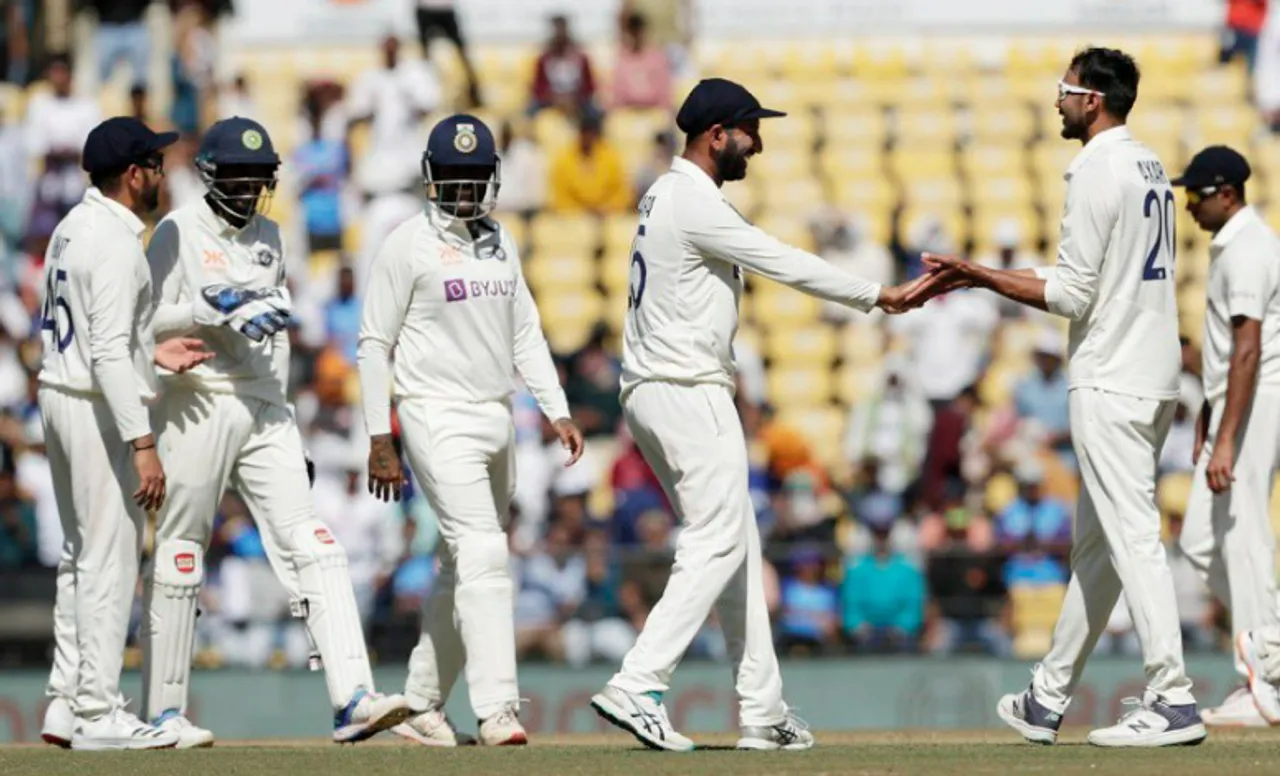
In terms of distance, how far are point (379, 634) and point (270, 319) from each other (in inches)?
204

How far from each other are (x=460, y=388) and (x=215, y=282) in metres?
1.02

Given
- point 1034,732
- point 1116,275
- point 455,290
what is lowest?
point 1034,732

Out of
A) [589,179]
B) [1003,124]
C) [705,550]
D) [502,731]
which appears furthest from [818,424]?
[705,550]

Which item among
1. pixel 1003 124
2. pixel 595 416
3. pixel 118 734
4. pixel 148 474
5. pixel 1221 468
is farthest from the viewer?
pixel 1003 124

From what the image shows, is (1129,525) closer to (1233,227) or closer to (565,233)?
(1233,227)

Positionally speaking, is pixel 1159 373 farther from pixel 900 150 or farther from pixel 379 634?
pixel 900 150

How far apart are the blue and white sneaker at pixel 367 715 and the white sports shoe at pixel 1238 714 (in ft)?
11.0

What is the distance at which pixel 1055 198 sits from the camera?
2011cm

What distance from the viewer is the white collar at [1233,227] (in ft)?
34.6

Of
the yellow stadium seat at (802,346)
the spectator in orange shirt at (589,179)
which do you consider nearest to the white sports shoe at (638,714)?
the yellow stadium seat at (802,346)

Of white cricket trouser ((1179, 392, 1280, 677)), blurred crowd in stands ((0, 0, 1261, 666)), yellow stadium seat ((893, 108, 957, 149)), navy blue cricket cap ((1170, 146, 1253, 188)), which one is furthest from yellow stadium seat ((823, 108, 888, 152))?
white cricket trouser ((1179, 392, 1280, 677))

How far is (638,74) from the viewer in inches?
804

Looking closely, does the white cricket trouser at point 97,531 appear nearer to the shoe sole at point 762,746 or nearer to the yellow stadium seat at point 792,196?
the shoe sole at point 762,746

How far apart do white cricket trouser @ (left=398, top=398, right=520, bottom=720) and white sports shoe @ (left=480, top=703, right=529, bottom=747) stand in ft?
0.09
